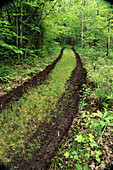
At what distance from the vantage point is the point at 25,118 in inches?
159

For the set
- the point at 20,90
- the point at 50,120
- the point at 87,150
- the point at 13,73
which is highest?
the point at 13,73

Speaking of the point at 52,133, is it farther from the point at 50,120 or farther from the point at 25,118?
the point at 25,118

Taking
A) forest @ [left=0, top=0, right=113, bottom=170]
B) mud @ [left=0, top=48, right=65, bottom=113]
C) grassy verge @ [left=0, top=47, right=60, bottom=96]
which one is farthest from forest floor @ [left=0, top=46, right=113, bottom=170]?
grassy verge @ [left=0, top=47, right=60, bottom=96]

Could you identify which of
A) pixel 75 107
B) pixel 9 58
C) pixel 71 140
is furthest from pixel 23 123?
pixel 9 58

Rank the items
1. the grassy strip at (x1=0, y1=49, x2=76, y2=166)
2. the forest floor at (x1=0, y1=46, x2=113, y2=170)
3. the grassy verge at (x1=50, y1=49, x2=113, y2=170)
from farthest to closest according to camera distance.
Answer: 1. the grassy strip at (x1=0, y1=49, x2=76, y2=166)
2. the forest floor at (x1=0, y1=46, x2=113, y2=170)
3. the grassy verge at (x1=50, y1=49, x2=113, y2=170)

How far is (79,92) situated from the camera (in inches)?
226

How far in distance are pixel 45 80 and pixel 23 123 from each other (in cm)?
409

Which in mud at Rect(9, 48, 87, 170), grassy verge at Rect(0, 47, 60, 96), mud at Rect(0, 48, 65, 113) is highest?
grassy verge at Rect(0, 47, 60, 96)

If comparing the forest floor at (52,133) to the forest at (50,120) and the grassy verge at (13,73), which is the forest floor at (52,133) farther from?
the grassy verge at (13,73)

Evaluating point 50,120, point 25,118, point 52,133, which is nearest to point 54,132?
point 52,133

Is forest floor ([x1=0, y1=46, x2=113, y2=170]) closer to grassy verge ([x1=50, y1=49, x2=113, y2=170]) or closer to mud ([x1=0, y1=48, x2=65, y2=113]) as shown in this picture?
grassy verge ([x1=50, y1=49, x2=113, y2=170])

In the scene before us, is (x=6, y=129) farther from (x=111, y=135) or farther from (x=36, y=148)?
(x=111, y=135)

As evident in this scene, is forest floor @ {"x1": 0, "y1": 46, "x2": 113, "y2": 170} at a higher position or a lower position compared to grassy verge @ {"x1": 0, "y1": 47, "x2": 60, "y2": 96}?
lower

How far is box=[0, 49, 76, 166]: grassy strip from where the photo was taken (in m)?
3.01
